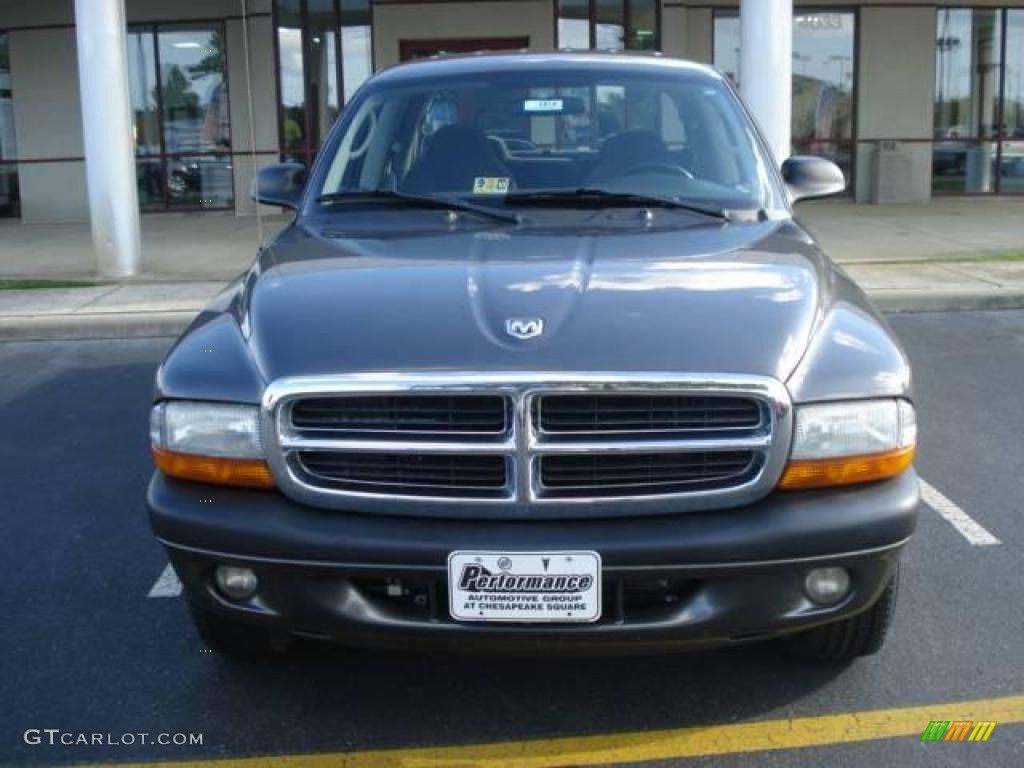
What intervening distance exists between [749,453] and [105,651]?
2.16 meters

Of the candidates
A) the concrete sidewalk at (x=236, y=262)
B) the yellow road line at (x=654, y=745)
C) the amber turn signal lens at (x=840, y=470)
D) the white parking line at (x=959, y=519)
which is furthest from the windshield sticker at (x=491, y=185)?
the concrete sidewalk at (x=236, y=262)

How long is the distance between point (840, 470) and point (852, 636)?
70 centimetres

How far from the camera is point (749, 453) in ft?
8.92

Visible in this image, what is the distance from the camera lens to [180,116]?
1741 centimetres

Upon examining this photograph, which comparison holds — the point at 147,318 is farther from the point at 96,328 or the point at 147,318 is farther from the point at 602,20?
the point at 602,20

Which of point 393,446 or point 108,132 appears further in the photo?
point 108,132

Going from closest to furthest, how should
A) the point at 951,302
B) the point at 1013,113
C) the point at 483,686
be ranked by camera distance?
1. the point at 483,686
2. the point at 951,302
3. the point at 1013,113

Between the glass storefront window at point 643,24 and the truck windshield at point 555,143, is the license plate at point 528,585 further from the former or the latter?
the glass storefront window at point 643,24

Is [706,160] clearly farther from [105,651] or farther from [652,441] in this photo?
[105,651]

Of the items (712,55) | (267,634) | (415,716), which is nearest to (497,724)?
(415,716)

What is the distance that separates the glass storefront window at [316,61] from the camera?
16906mm

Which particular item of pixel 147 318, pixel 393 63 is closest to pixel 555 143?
pixel 147 318

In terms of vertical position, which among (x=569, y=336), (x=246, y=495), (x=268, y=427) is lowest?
(x=246, y=495)

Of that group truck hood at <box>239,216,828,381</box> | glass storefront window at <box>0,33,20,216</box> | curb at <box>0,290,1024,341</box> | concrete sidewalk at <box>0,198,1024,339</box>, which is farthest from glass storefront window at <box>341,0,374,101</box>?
truck hood at <box>239,216,828,381</box>
